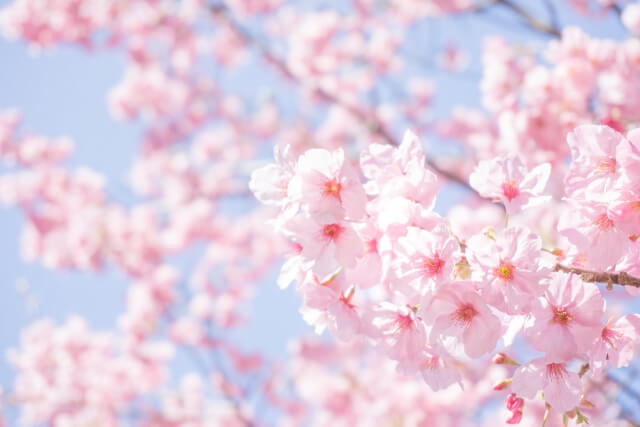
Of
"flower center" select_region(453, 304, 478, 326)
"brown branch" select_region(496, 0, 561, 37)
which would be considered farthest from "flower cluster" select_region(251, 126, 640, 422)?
"brown branch" select_region(496, 0, 561, 37)

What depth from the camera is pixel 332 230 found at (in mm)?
1531

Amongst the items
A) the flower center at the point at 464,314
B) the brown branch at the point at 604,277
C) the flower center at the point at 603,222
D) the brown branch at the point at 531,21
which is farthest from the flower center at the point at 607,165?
the brown branch at the point at 531,21

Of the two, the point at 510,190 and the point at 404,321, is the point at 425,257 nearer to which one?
the point at 404,321

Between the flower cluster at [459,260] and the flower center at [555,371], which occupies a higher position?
the flower cluster at [459,260]

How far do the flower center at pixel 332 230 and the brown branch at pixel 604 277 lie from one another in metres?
0.59

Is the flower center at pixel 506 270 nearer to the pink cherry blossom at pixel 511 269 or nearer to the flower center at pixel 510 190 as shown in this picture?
the pink cherry blossom at pixel 511 269

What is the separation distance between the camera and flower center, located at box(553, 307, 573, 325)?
1.40 meters

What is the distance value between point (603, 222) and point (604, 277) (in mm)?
148

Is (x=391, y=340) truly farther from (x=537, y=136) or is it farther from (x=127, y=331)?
(x=127, y=331)

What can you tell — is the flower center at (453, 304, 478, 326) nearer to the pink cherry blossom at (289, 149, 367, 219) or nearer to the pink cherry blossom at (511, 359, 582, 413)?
the pink cherry blossom at (511, 359, 582, 413)

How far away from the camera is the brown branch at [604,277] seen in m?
1.46

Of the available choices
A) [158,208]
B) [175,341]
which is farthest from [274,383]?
[158,208]

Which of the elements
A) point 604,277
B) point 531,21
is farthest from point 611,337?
point 531,21

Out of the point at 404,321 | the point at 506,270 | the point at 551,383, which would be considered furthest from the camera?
the point at 404,321
